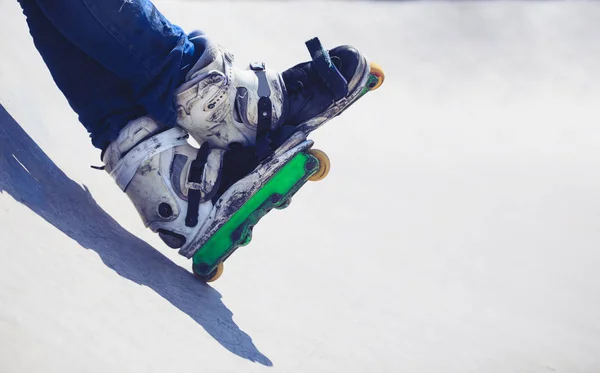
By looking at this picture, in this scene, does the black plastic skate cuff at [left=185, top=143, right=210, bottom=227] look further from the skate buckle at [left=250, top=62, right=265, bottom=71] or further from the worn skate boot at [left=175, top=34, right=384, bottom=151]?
the skate buckle at [left=250, top=62, right=265, bottom=71]

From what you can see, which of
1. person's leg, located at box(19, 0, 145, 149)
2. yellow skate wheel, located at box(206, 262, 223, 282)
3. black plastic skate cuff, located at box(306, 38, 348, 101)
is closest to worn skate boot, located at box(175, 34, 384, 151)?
black plastic skate cuff, located at box(306, 38, 348, 101)

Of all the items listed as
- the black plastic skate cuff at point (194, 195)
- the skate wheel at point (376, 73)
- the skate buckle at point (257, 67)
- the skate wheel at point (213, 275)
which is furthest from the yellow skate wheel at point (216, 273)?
the skate wheel at point (376, 73)

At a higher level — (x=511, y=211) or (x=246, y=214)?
(x=246, y=214)

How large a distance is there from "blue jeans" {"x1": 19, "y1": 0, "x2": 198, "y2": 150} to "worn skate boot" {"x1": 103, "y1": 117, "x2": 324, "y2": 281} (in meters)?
0.05

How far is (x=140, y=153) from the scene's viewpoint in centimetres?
138

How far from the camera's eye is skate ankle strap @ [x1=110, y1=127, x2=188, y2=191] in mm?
1379

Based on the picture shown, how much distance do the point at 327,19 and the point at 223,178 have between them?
10.1 ft

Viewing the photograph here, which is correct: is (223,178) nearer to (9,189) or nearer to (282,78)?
(282,78)

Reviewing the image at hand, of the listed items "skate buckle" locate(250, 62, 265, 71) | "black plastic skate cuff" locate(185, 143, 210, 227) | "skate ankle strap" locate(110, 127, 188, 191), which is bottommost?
"black plastic skate cuff" locate(185, 143, 210, 227)

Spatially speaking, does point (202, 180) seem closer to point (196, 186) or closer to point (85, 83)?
point (196, 186)

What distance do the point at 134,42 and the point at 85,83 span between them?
161 millimetres

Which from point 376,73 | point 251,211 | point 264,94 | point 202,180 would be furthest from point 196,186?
point 376,73

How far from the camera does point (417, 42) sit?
168 inches

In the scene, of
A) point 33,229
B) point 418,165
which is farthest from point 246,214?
point 418,165
